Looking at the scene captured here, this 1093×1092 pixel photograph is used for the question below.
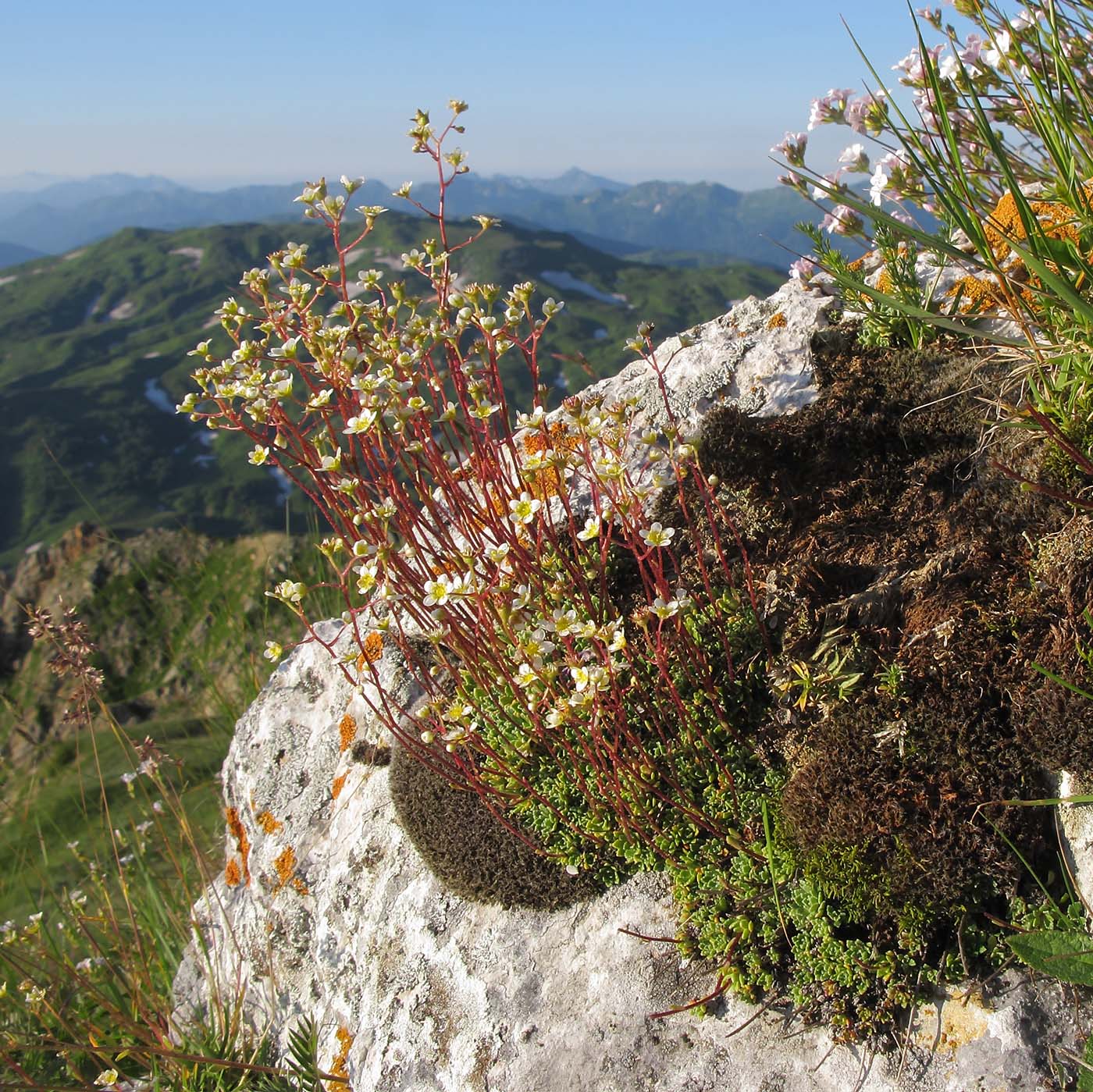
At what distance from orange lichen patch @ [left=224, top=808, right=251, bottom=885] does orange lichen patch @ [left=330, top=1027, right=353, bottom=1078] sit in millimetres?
1238

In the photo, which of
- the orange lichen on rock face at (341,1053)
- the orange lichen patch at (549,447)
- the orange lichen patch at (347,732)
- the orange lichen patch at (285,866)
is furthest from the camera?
the orange lichen patch at (347,732)

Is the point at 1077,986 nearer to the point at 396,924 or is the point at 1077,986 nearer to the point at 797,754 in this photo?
the point at 797,754

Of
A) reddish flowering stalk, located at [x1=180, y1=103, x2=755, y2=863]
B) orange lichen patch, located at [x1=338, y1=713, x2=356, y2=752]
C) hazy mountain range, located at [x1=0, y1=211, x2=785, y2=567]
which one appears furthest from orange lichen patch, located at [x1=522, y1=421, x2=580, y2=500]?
hazy mountain range, located at [x1=0, y1=211, x2=785, y2=567]

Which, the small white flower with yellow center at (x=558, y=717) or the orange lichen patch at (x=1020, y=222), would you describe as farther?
the orange lichen patch at (x=1020, y=222)

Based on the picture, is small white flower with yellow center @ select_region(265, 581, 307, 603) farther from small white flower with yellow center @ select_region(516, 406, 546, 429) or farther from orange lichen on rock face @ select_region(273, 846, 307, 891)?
orange lichen on rock face @ select_region(273, 846, 307, 891)

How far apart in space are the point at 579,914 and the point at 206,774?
4978 mm

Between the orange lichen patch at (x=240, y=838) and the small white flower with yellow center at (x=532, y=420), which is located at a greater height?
the small white flower with yellow center at (x=532, y=420)

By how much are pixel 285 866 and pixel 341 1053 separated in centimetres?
104

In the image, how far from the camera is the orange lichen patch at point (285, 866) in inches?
169

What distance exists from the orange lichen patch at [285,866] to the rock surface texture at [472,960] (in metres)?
0.01

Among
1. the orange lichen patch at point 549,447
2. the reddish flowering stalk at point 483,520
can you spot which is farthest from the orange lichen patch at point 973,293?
the orange lichen patch at point 549,447

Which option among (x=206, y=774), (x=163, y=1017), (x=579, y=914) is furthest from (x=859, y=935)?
(x=206, y=774)

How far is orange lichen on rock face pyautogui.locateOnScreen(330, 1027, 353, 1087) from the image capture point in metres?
3.49

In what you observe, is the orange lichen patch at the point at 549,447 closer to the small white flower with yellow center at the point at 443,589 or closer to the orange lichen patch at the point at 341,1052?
the small white flower with yellow center at the point at 443,589
